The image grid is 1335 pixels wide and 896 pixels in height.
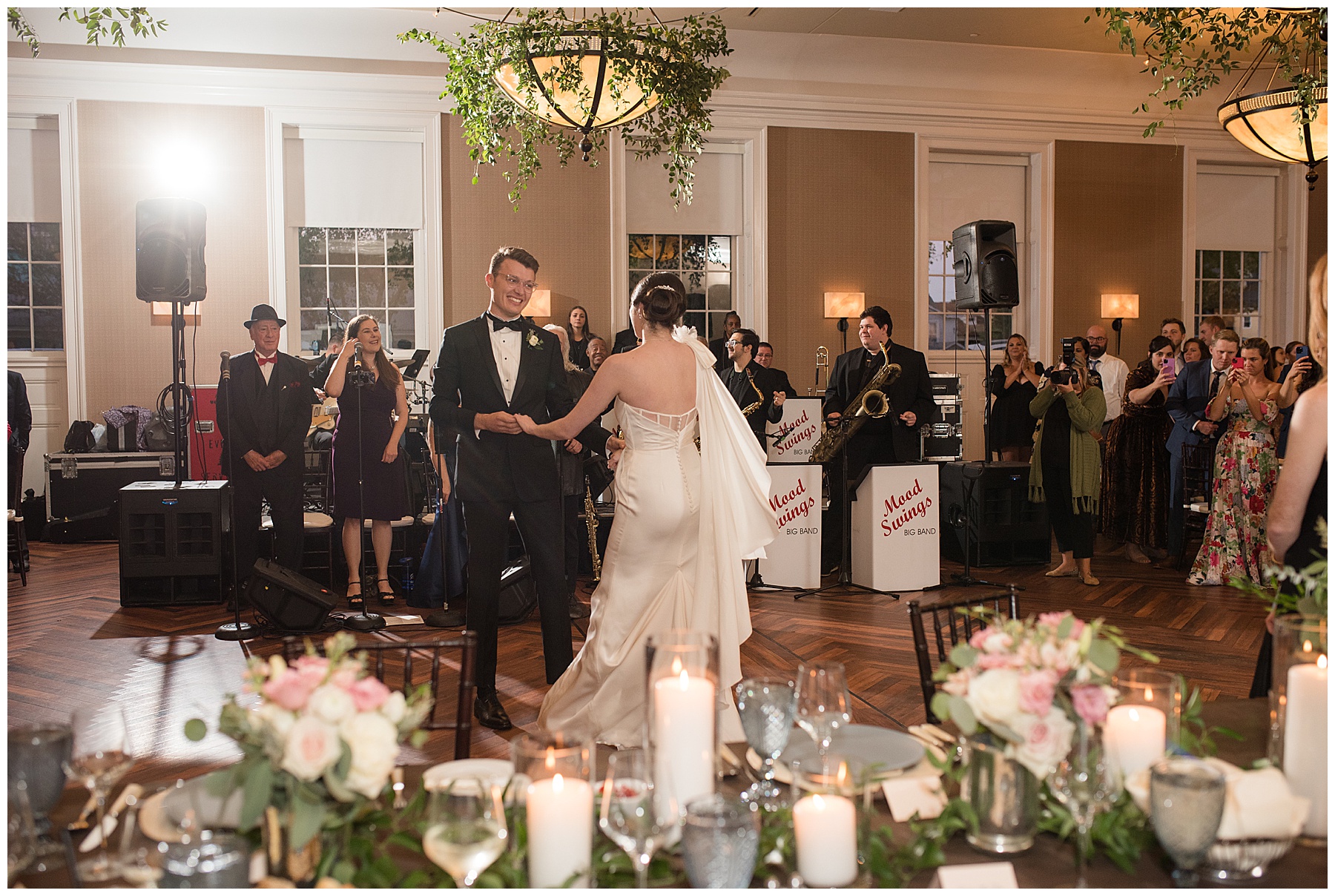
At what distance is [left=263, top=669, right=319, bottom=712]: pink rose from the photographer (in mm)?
1145

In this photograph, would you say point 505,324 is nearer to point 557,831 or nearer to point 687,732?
point 687,732

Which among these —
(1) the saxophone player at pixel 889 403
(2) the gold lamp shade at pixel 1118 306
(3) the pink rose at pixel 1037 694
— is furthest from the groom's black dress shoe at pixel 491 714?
(2) the gold lamp shade at pixel 1118 306

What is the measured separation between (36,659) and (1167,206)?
1107cm

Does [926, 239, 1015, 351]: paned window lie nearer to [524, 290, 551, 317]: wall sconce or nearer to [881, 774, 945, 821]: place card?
[524, 290, 551, 317]: wall sconce

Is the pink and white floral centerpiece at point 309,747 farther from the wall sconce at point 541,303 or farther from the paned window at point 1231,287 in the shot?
the paned window at point 1231,287

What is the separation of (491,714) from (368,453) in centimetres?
249

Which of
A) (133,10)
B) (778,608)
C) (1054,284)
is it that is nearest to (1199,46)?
(1054,284)

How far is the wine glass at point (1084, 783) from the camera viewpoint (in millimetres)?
1187

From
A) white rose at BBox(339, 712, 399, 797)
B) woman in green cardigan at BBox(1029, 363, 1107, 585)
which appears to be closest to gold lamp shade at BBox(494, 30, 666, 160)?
woman in green cardigan at BBox(1029, 363, 1107, 585)

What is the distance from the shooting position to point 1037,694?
121 cm

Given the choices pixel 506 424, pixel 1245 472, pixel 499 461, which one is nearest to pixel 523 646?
pixel 499 461

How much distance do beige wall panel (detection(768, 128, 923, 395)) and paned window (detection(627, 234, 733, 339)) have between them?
0.50 m

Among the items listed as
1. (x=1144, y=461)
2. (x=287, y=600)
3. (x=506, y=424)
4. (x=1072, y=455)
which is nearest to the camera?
(x=506, y=424)

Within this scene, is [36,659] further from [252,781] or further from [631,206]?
[631,206]
